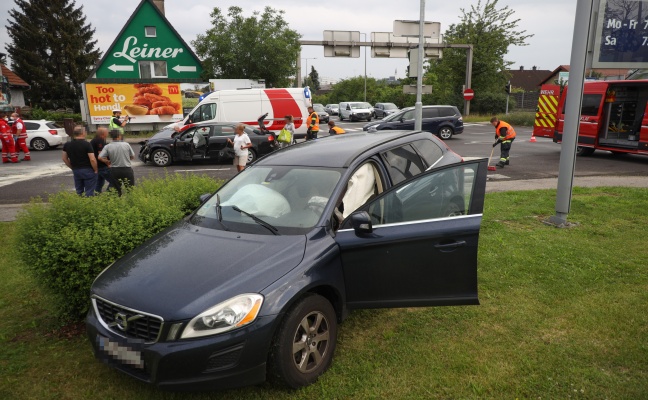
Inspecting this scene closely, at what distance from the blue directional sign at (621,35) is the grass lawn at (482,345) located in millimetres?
2936

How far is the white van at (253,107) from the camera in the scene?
19047mm

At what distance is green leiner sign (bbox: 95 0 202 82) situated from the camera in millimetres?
29062

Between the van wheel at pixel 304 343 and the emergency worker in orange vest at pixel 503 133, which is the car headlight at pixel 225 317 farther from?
the emergency worker in orange vest at pixel 503 133

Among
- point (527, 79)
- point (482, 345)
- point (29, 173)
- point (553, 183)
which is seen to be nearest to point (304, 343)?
point (482, 345)

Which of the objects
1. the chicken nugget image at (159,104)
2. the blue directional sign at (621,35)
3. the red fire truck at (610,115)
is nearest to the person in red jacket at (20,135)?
the chicken nugget image at (159,104)

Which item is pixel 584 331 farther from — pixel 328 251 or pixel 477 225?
pixel 328 251

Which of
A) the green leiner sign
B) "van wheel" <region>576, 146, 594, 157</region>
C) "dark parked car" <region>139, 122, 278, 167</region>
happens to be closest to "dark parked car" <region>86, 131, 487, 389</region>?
"dark parked car" <region>139, 122, 278, 167</region>

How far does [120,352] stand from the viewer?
295cm

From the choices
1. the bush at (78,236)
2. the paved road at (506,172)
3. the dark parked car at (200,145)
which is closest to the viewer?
the bush at (78,236)

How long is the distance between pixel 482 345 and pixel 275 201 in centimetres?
208

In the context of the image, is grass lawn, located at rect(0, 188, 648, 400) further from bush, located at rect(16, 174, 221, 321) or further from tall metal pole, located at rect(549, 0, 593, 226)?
tall metal pole, located at rect(549, 0, 593, 226)

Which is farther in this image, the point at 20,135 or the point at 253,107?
the point at 253,107

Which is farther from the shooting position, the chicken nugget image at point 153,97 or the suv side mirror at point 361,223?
the chicken nugget image at point 153,97

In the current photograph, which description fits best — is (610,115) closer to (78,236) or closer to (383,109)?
(78,236)
